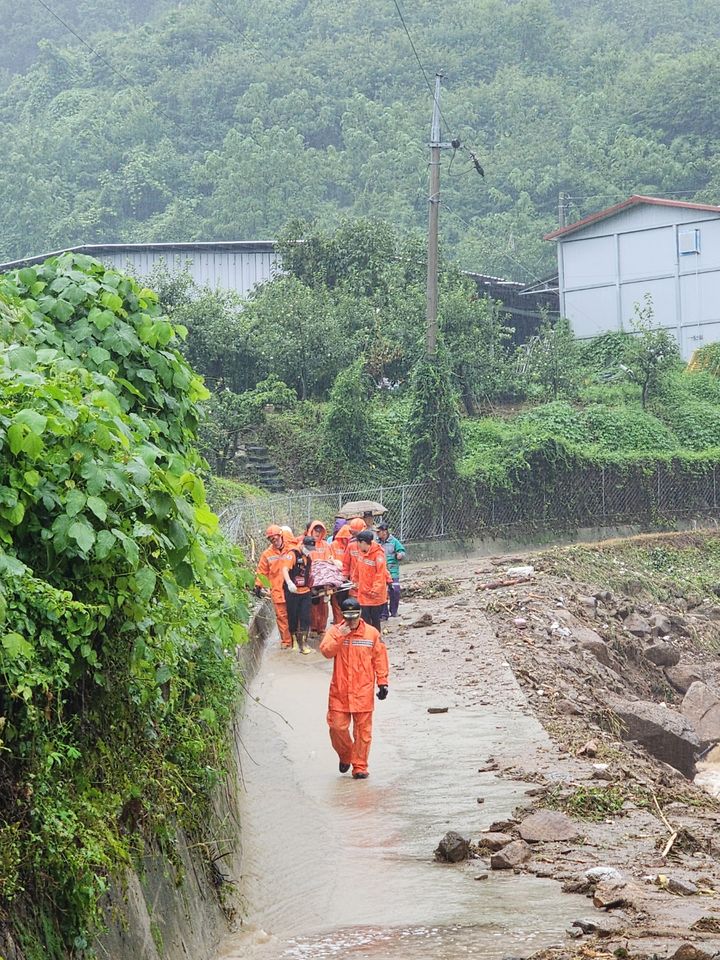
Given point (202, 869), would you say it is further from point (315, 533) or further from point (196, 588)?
point (315, 533)

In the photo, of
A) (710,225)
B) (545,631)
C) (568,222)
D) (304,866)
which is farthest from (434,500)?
(568,222)

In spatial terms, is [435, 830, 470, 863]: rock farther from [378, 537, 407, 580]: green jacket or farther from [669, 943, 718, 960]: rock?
[378, 537, 407, 580]: green jacket

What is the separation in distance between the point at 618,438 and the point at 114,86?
169ft

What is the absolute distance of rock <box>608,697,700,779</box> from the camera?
14305 mm

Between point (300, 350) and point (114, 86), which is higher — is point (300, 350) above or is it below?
below

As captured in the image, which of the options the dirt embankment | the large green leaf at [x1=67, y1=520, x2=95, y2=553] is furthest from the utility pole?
the large green leaf at [x1=67, y1=520, x2=95, y2=553]

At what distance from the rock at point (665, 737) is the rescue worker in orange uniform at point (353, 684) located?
393 centimetres

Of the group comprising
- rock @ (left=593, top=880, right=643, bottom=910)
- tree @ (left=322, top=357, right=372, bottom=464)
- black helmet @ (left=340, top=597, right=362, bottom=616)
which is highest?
tree @ (left=322, top=357, right=372, bottom=464)

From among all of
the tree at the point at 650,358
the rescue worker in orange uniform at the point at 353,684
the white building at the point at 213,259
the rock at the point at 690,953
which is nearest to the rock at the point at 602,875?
the rock at the point at 690,953

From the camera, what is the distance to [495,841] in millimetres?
9148

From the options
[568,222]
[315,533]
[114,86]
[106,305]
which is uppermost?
[114,86]

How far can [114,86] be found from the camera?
78.8m

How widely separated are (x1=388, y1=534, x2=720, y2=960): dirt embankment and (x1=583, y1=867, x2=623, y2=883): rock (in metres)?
0.01

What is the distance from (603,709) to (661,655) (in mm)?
6674
